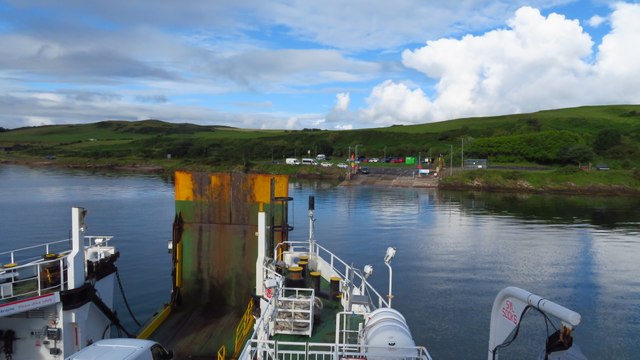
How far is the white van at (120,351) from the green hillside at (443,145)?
10102 cm

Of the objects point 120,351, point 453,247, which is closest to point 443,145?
point 453,247

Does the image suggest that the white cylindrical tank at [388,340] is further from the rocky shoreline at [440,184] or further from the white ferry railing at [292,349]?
the rocky shoreline at [440,184]

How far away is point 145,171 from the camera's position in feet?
416

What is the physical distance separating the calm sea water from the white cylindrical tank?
1094 cm

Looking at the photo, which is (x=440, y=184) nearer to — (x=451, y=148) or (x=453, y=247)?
(x=451, y=148)

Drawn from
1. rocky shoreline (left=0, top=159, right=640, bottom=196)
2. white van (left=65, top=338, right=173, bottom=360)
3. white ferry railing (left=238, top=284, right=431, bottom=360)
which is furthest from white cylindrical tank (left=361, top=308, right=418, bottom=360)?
rocky shoreline (left=0, top=159, right=640, bottom=196)

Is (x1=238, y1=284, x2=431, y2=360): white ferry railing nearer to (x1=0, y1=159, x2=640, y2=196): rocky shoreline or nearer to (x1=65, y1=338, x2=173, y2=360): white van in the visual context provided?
(x1=65, y1=338, x2=173, y2=360): white van

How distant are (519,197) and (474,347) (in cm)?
6471

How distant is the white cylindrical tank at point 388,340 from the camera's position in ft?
30.3

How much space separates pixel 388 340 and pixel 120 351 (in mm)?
5855

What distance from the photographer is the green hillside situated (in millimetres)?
113562

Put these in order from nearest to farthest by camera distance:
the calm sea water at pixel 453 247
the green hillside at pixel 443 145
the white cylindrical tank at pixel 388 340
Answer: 1. the white cylindrical tank at pixel 388 340
2. the calm sea water at pixel 453 247
3. the green hillside at pixel 443 145

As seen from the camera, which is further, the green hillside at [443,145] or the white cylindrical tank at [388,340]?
the green hillside at [443,145]

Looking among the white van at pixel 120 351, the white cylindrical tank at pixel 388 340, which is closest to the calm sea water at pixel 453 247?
the white cylindrical tank at pixel 388 340
